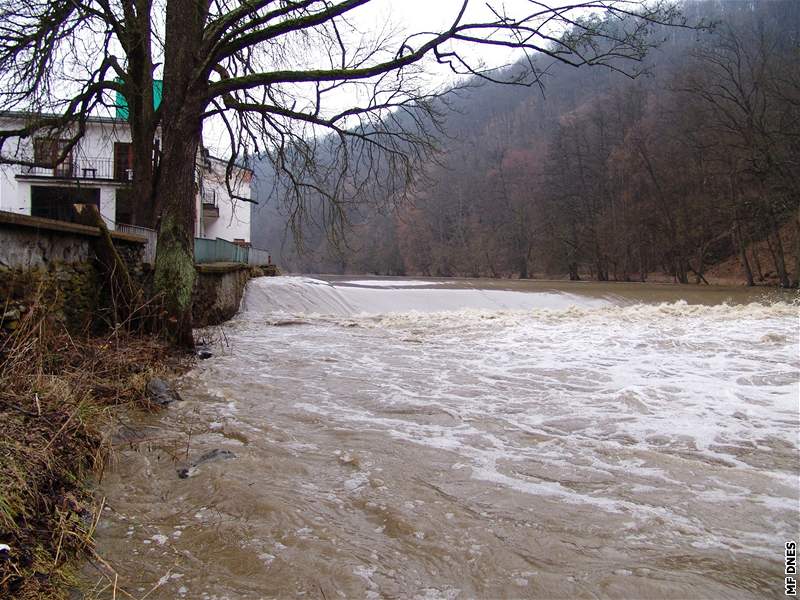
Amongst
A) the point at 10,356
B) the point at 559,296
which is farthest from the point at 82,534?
the point at 559,296

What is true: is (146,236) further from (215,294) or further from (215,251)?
(215,251)

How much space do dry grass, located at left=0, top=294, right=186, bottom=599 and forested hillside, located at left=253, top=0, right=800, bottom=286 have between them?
18.9 feet

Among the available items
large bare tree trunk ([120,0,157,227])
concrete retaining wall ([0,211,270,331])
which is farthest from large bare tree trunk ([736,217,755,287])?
concrete retaining wall ([0,211,270,331])

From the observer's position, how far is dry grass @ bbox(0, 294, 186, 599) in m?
2.04

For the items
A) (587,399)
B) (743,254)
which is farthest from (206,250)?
(743,254)

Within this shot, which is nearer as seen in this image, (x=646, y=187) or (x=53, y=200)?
(x=53, y=200)

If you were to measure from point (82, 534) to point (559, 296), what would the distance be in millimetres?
18327

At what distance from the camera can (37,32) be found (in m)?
9.34

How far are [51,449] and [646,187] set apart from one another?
4281cm

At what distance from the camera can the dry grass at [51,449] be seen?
2.04 metres

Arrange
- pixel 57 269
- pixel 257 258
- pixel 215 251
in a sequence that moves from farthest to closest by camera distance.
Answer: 1. pixel 257 258
2. pixel 215 251
3. pixel 57 269

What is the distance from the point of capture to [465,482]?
3404 millimetres

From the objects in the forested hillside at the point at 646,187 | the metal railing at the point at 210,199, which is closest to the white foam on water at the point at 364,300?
the forested hillside at the point at 646,187

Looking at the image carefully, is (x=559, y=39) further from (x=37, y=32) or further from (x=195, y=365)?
(x=37, y=32)
